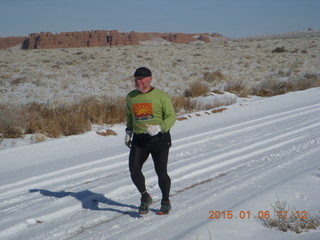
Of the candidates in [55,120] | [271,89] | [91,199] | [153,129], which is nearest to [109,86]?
[271,89]

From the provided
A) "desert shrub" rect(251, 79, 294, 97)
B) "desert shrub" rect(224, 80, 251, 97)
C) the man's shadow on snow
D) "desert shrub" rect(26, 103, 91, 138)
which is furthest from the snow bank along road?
"desert shrub" rect(251, 79, 294, 97)

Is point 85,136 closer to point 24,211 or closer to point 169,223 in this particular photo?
point 24,211

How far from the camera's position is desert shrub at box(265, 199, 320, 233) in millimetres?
3656

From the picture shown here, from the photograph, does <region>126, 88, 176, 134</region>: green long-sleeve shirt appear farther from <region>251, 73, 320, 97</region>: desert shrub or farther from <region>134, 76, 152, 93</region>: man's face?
<region>251, 73, 320, 97</region>: desert shrub

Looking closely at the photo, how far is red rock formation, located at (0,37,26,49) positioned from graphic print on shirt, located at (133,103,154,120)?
123857mm

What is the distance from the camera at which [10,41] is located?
118375 millimetres

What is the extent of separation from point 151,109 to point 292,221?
6.09 feet

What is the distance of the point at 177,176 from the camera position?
588cm

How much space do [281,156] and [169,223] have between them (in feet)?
11.0

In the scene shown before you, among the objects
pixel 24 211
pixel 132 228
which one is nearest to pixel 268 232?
pixel 132 228

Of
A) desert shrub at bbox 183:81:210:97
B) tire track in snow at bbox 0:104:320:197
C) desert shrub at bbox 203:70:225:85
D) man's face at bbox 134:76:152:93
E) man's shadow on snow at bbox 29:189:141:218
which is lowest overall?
man's shadow on snow at bbox 29:189:141:218

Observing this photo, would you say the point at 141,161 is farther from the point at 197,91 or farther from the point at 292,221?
the point at 197,91

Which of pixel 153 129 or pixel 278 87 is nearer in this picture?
pixel 153 129
